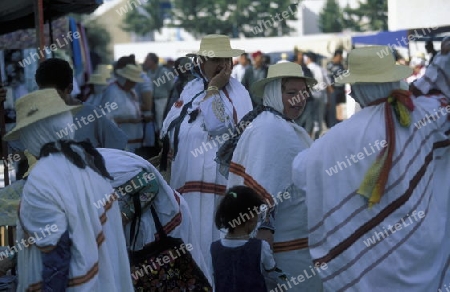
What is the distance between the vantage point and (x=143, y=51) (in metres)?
42.6

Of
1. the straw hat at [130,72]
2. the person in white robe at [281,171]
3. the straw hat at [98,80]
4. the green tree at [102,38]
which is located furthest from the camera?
the green tree at [102,38]

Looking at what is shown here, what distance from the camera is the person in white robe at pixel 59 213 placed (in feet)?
15.2

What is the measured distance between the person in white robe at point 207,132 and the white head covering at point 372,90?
2.30 m

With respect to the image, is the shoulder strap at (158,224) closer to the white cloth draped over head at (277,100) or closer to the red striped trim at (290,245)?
the red striped trim at (290,245)

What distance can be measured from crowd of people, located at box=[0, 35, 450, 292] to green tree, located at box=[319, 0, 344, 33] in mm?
63364

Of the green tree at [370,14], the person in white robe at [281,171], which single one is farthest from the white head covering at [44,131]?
the green tree at [370,14]

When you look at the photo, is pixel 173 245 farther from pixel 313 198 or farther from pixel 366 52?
pixel 366 52

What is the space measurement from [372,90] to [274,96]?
0.91 meters

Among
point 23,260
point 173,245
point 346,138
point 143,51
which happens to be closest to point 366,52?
point 346,138

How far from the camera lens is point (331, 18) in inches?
2702

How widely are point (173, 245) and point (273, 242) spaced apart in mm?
565

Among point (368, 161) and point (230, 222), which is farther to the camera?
point (230, 222)

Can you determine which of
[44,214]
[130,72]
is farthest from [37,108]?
[130,72]

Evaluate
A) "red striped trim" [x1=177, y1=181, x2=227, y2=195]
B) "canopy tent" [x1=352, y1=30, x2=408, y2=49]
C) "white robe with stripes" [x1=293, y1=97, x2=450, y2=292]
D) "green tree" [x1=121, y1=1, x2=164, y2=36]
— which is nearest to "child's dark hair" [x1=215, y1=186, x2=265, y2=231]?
"white robe with stripes" [x1=293, y1=97, x2=450, y2=292]
